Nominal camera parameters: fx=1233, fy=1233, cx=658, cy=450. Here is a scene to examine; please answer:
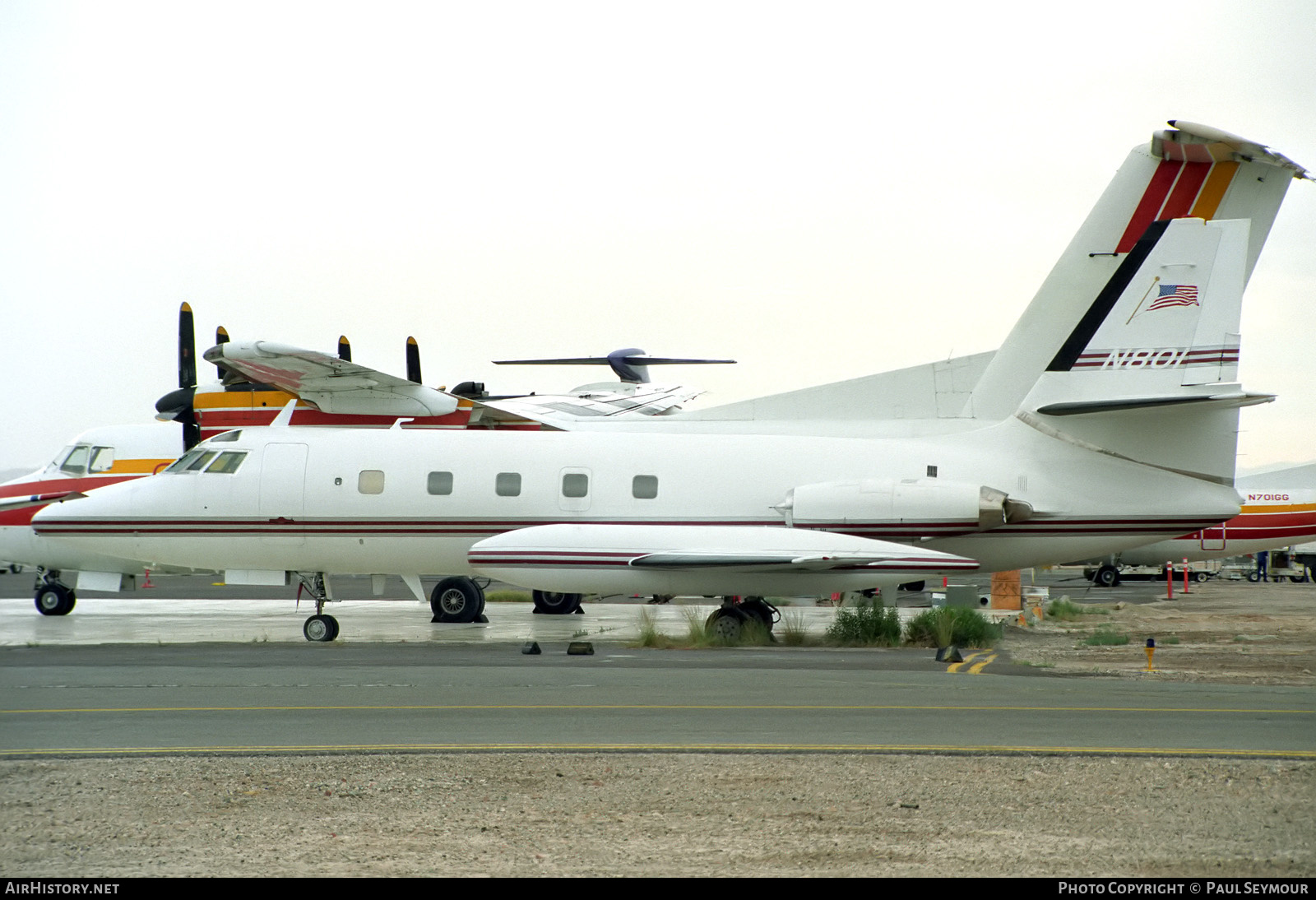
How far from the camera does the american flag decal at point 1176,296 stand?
17.7 m

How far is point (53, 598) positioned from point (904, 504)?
17.5 m

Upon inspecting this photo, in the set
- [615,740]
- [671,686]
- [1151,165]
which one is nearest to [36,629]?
[671,686]

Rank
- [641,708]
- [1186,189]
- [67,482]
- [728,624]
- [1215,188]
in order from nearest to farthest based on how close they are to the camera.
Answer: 1. [641,708]
2. [1215,188]
3. [1186,189]
4. [728,624]
5. [67,482]

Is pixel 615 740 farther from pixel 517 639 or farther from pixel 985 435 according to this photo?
pixel 985 435

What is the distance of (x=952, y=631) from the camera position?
18.2 m

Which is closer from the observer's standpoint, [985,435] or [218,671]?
[218,671]

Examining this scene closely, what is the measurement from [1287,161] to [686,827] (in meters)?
15.5

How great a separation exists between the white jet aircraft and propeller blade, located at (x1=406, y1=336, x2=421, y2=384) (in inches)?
235

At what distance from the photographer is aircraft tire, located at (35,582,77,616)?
25.1 metres

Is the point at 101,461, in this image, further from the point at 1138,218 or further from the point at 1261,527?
the point at 1261,527

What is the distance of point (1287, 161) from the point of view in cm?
1769

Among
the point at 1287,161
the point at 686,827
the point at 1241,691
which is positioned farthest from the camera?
the point at 1287,161

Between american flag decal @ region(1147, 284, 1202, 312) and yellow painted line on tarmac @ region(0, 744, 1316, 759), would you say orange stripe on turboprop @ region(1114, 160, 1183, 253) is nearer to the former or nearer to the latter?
american flag decal @ region(1147, 284, 1202, 312)

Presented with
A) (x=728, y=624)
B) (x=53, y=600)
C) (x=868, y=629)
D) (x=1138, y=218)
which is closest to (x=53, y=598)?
(x=53, y=600)
